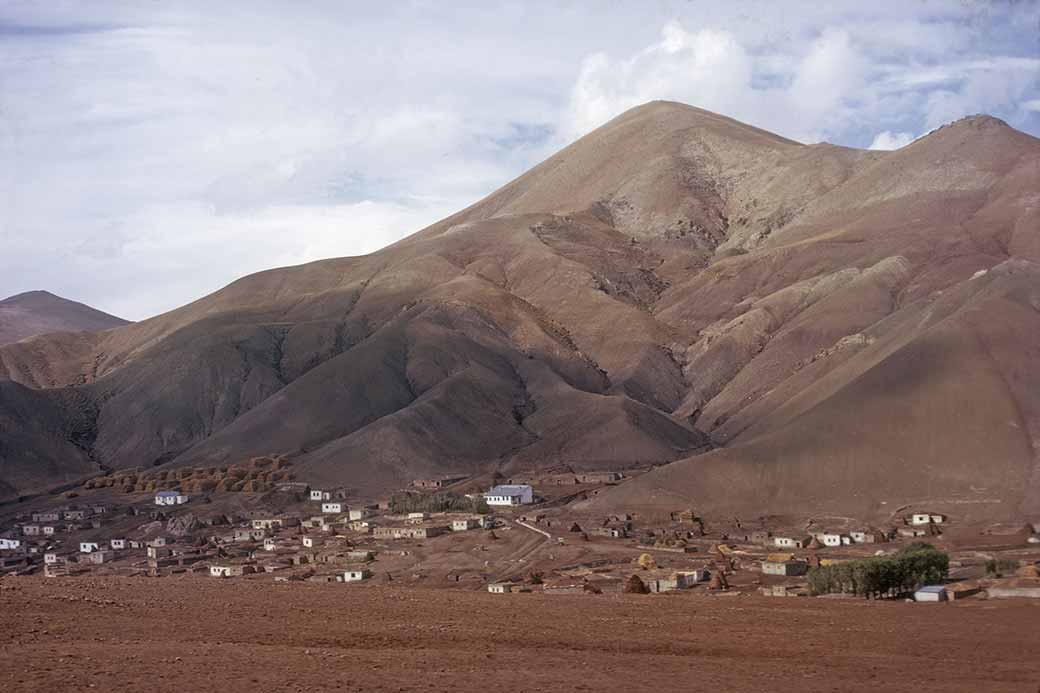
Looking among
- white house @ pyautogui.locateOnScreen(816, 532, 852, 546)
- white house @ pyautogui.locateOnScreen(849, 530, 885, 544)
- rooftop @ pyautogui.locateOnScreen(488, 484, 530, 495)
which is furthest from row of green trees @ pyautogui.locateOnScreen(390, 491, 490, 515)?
white house @ pyautogui.locateOnScreen(849, 530, 885, 544)

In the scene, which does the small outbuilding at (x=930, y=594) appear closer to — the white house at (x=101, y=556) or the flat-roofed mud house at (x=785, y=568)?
the flat-roofed mud house at (x=785, y=568)

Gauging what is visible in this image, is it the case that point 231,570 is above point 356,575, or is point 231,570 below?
above

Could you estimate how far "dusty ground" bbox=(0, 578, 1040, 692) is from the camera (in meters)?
25.9

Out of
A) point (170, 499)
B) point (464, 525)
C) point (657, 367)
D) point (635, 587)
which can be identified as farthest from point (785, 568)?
point (657, 367)

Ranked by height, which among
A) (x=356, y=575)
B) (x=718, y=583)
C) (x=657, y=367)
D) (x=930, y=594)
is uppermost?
(x=657, y=367)

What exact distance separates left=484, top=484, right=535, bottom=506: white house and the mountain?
5.92 metres

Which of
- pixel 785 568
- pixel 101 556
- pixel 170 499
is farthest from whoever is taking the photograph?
pixel 170 499

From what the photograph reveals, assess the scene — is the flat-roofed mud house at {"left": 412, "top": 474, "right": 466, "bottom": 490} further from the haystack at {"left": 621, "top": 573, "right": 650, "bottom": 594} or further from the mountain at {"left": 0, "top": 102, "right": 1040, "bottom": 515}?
the haystack at {"left": 621, "top": 573, "right": 650, "bottom": 594}

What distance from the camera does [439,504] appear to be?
9831cm

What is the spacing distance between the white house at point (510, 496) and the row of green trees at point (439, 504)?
2.64ft

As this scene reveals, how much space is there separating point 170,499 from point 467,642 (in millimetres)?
85900

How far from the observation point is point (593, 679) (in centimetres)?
2680

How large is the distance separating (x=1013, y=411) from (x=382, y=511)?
45.3m

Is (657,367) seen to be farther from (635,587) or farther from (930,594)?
(930,594)
